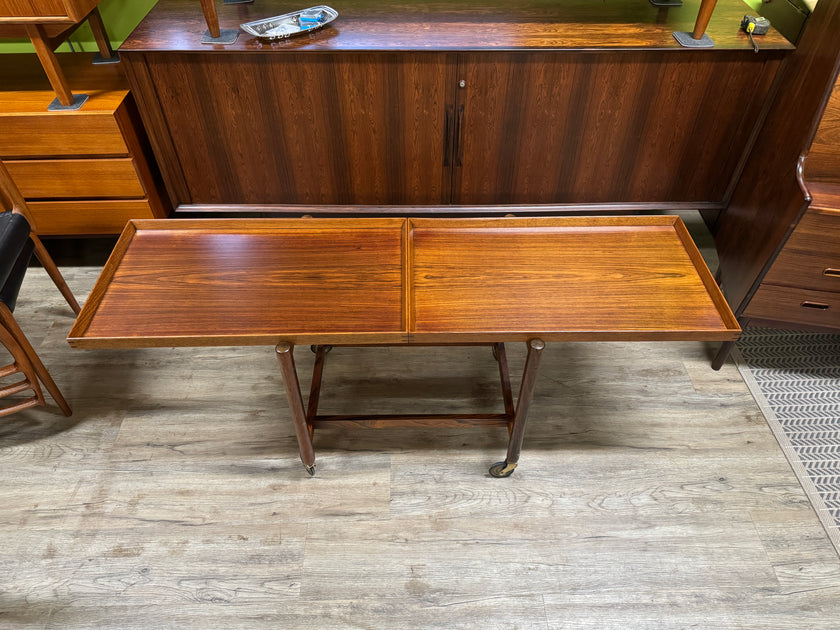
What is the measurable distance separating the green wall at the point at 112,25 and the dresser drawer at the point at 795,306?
276 cm

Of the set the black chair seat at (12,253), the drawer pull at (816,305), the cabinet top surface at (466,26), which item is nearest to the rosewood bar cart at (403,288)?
the black chair seat at (12,253)

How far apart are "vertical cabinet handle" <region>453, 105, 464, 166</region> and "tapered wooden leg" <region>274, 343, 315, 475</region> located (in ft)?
3.71

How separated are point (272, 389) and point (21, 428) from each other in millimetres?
846

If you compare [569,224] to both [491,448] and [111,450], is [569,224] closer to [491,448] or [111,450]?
[491,448]

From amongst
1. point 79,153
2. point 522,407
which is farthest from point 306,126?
point 522,407

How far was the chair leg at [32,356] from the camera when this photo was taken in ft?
5.49

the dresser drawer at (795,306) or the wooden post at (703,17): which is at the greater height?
the wooden post at (703,17)

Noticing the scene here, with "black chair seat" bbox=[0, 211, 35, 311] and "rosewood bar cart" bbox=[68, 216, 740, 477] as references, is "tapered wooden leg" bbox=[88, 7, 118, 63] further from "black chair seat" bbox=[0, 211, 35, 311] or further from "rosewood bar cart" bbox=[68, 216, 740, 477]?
"rosewood bar cart" bbox=[68, 216, 740, 477]

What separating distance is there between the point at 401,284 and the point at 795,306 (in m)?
1.40

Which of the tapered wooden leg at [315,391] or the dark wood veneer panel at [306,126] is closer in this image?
the tapered wooden leg at [315,391]

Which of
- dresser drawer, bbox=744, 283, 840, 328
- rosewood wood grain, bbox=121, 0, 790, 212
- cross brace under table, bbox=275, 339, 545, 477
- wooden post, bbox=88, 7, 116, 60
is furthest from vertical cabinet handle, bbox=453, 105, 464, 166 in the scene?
wooden post, bbox=88, 7, 116, 60

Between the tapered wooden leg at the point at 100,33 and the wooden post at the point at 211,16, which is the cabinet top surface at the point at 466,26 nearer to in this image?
the wooden post at the point at 211,16

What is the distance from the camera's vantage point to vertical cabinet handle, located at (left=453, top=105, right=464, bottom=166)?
2.13 meters

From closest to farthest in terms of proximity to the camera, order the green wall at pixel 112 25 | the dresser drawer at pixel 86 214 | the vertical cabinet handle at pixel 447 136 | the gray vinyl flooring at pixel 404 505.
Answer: the gray vinyl flooring at pixel 404 505 → the vertical cabinet handle at pixel 447 136 → the dresser drawer at pixel 86 214 → the green wall at pixel 112 25
